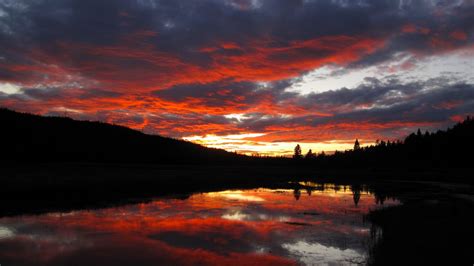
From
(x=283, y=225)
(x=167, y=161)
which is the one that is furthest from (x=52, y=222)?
(x=167, y=161)

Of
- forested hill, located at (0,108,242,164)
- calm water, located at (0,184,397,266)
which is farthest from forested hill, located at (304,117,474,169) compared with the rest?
calm water, located at (0,184,397,266)

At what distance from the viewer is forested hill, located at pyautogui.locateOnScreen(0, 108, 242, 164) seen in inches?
4288

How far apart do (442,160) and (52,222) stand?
126 meters

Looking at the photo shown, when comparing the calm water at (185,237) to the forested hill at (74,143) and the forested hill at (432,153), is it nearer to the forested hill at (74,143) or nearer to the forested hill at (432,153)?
the forested hill at (74,143)

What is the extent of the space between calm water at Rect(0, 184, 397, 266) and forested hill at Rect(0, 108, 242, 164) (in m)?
78.9

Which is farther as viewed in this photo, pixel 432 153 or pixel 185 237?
pixel 432 153

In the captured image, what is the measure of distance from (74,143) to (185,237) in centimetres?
12610

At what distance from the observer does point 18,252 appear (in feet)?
56.2

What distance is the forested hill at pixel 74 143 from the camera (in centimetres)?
10892

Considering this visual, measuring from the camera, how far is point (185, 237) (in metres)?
21.2

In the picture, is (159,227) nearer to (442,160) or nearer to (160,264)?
(160,264)

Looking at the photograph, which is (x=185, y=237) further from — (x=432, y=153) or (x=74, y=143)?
(x=432, y=153)

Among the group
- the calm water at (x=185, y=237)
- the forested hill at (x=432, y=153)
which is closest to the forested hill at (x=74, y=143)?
the calm water at (x=185, y=237)

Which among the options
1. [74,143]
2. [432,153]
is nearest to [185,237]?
[74,143]
